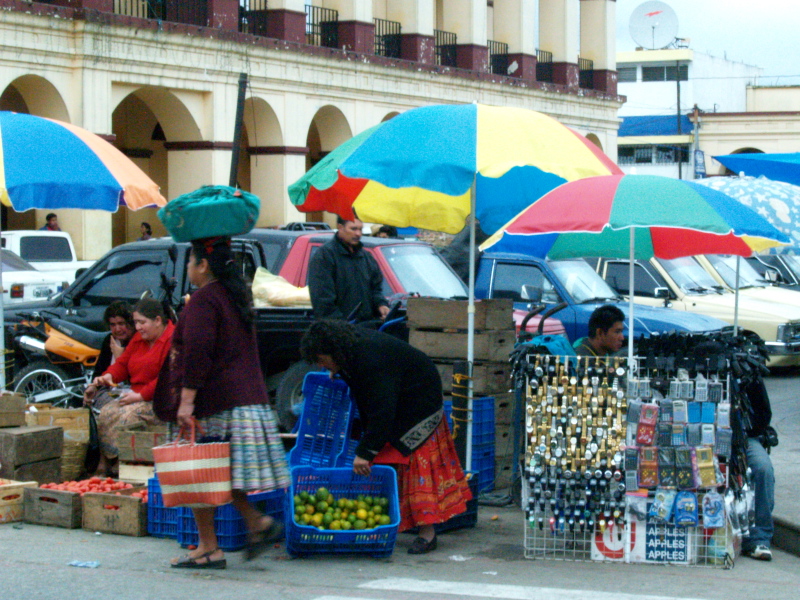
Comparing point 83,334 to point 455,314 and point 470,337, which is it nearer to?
point 455,314

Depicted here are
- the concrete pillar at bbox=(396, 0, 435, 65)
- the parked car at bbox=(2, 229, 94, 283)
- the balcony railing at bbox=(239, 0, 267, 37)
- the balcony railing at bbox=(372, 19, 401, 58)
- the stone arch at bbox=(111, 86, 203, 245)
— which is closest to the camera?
the parked car at bbox=(2, 229, 94, 283)

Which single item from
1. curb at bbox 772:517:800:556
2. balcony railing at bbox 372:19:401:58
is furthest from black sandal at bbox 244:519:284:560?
balcony railing at bbox 372:19:401:58

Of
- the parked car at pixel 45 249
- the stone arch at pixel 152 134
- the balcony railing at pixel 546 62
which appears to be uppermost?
the balcony railing at pixel 546 62

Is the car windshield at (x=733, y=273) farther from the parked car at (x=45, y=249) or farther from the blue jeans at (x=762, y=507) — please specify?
the parked car at (x=45, y=249)

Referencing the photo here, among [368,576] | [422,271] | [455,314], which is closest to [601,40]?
[422,271]

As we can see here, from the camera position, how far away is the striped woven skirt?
20.0ft

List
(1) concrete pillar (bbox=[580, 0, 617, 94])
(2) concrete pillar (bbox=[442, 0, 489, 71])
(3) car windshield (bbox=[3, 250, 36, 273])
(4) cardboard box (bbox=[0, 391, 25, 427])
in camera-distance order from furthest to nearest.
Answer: (1) concrete pillar (bbox=[580, 0, 617, 94]) < (2) concrete pillar (bbox=[442, 0, 489, 71]) < (3) car windshield (bbox=[3, 250, 36, 273]) < (4) cardboard box (bbox=[0, 391, 25, 427])

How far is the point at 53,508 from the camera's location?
24.9 feet

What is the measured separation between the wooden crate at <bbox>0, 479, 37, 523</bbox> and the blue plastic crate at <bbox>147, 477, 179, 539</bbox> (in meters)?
1.04

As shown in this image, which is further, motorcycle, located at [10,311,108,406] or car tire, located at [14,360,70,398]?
car tire, located at [14,360,70,398]

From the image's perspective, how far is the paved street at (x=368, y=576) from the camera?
237 inches

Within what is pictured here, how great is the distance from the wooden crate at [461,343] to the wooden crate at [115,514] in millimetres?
2530

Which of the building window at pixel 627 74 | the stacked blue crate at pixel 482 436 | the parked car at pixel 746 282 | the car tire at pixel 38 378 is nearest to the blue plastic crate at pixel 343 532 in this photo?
the stacked blue crate at pixel 482 436

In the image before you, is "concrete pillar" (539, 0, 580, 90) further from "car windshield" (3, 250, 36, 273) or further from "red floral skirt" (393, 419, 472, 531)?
"red floral skirt" (393, 419, 472, 531)
